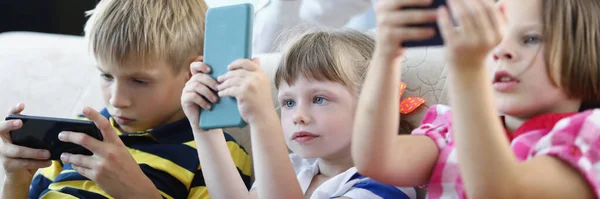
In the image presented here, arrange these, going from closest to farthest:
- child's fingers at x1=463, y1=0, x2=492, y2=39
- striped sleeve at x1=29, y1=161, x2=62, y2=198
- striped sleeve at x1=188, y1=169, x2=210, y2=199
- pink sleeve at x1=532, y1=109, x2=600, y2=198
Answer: child's fingers at x1=463, y1=0, x2=492, y2=39 → pink sleeve at x1=532, y1=109, x2=600, y2=198 → striped sleeve at x1=188, y1=169, x2=210, y2=199 → striped sleeve at x1=29, y1=161, x2=62, y2=198

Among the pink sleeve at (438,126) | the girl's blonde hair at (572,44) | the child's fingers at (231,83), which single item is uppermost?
the girl's blonde hair at (572,44)

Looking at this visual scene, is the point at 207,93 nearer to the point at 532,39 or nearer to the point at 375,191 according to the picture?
the point at 375,191

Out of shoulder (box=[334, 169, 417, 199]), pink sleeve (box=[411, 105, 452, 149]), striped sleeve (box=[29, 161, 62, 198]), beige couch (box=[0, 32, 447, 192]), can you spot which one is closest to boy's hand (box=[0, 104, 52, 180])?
striped sleeve (box=[29, 161, 62, 198])

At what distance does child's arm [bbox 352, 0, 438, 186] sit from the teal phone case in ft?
0.74

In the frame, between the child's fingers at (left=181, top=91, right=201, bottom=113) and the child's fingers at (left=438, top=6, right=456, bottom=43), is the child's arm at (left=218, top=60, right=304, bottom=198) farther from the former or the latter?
the child's fingers at (left=438, top=6, right=456, bottom=43)

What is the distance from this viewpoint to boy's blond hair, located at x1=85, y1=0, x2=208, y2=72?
4.23 feet

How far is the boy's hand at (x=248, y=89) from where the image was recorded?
96cm

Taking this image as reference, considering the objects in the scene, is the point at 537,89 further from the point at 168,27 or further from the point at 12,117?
the point at 12,117

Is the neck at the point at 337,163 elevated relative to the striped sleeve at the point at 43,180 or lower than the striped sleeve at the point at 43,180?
elevated

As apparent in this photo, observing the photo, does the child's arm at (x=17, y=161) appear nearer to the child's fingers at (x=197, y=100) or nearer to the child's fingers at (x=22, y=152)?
the child's fingers at (x=22, y=152)

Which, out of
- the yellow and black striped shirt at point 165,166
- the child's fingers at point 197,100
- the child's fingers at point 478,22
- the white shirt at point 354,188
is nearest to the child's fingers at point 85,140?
the yellow and black striped shirt at point 165,166

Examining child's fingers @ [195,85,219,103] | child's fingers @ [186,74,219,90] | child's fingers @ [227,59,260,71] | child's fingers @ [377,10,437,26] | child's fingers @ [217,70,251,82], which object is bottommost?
child's fingers @ [195,85,219,103]

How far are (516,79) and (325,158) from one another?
41cm

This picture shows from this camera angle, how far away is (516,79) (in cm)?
87
